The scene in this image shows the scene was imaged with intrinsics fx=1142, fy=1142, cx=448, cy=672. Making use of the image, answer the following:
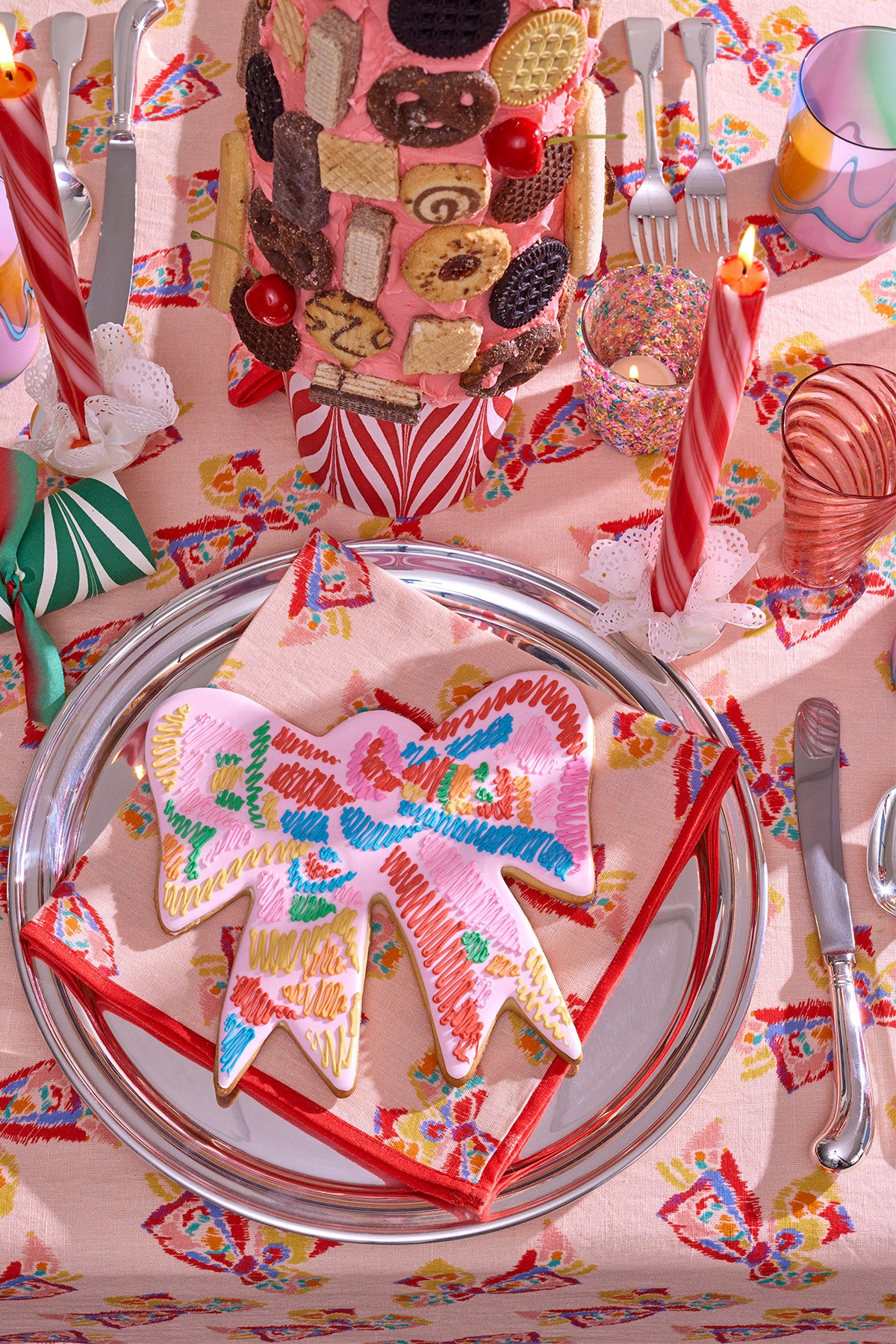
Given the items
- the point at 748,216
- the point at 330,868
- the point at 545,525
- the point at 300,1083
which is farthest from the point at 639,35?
the point at 300,1083

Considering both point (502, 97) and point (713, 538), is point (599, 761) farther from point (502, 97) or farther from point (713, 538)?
point (502, 97)

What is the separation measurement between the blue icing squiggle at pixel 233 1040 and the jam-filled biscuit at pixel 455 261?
38 cm

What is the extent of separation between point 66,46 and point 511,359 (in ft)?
1.78

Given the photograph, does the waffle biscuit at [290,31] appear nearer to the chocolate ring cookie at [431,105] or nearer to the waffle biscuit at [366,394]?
the chocolate ring cookie at [431,105]

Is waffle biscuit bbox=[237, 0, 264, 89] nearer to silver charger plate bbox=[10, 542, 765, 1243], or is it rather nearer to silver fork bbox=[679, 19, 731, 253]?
silver charger plate bbox=[10, 542, 765, 1243]

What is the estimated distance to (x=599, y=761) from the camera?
0.65 meters

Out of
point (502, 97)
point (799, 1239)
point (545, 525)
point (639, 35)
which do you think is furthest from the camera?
point (639, 35)

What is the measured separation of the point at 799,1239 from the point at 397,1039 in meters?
0.24

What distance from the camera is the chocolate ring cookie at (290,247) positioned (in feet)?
1.89

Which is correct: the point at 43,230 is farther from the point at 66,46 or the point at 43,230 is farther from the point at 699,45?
the point at 699,45

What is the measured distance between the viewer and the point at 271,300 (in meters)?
0.61

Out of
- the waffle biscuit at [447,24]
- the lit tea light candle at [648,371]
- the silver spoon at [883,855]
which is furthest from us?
the lit tea light candle at [648,371]

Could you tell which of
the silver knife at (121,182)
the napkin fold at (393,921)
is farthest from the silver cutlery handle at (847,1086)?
the silver knife at (121,182)

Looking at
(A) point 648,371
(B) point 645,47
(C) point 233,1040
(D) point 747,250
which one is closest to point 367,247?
(D) point 747,250
